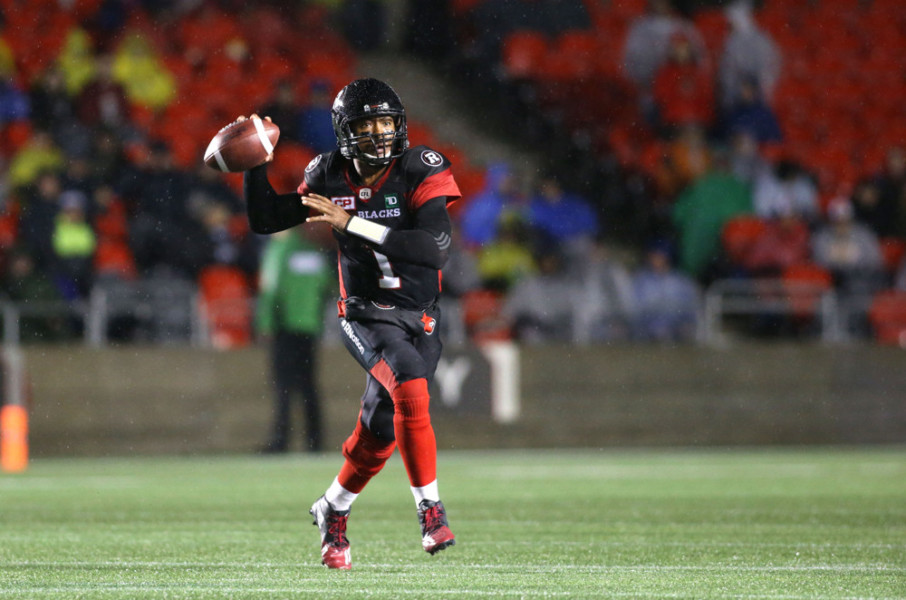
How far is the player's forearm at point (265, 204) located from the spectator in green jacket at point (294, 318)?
6790mm

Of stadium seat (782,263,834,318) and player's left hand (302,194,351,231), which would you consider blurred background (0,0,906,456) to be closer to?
stadium seat (782,263,834,318)

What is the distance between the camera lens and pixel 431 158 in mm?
5871

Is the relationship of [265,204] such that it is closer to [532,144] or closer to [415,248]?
[415,248]

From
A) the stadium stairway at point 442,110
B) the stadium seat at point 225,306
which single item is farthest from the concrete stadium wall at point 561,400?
the stadium stairway at point 442,110

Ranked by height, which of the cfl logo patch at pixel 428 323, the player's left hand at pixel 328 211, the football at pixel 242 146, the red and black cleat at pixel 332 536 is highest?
the football at pixel 242 146

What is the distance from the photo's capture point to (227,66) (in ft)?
51.9

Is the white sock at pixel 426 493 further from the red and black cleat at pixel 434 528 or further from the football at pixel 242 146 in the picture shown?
the football at pixel 242 146

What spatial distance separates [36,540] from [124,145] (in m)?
8.38

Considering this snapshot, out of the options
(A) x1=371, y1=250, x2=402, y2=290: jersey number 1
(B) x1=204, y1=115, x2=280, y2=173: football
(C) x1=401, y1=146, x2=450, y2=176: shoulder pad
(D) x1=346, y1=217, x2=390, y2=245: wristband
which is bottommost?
(A) x1=371, y1=250, x2=402, y2=290: jersey number 1

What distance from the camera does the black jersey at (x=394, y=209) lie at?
19.0ft

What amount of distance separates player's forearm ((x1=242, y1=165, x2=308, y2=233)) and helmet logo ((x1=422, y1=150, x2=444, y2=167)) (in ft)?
1.68

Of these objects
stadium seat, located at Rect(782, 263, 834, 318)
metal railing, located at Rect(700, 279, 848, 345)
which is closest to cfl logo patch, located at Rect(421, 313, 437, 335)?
metal railing, located at Rect(700, 279, 848, 345)

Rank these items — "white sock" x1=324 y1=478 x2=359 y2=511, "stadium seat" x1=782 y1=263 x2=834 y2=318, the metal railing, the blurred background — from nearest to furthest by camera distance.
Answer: "white sock" x1=324 y1=478 x2=359 y2=511 < the blurred background < the metal railing < "stadium seat" x1=782 y1=263 x2=834 y2=318

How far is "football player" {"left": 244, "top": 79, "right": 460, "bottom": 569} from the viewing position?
5.57 metres
